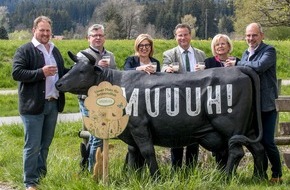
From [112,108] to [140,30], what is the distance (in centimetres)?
7177

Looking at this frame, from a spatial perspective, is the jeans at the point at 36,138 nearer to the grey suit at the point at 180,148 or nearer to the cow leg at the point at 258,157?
the grey suit at the point at 180,148

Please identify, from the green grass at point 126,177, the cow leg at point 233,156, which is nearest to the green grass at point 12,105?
the green grass at point 126,177

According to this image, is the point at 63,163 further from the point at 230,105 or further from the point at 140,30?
the point at 140,30

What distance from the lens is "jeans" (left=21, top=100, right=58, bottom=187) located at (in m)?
6.37

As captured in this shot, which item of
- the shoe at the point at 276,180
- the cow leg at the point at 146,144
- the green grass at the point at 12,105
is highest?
the cow leg at the point at 146,144

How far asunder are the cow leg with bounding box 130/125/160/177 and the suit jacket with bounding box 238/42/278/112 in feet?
4.51

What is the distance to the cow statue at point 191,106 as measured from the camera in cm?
634

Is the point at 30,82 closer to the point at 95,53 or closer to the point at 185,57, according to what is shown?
the point at 95,53

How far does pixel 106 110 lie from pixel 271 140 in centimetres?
201

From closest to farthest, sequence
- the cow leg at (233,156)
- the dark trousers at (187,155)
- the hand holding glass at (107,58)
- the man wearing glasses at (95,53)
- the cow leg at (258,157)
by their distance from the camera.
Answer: the cow leg at (233,156)
the cow leg at (258,157)
the hand holding glass at (107,58)
the man wearing glasses at (95,53)
the dark trousers at (187,155)

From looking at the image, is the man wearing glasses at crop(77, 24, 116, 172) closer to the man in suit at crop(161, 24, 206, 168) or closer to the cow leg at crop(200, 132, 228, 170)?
the man in suit at crop(161, 24, 206, 168)

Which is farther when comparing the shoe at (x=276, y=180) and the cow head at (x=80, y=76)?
the shoe at (x=276, y=180)

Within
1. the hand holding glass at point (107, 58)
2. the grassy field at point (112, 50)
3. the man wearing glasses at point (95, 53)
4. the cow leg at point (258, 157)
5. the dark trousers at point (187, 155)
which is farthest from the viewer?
the grassy field at point (112, 50)

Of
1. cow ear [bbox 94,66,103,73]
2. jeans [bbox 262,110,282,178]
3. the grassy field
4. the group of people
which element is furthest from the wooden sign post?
the grassy field
